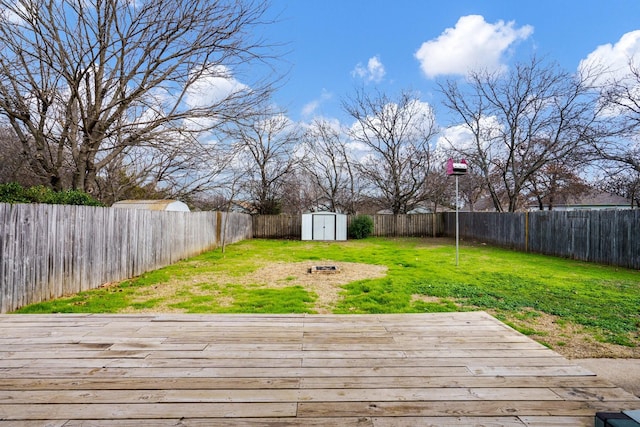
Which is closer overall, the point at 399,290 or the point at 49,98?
the point at 399,290

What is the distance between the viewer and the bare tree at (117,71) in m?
→ 5.85

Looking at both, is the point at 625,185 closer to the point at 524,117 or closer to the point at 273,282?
the point at 524,117

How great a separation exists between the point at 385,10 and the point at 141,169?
8863 millimetres

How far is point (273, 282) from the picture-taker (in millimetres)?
5664

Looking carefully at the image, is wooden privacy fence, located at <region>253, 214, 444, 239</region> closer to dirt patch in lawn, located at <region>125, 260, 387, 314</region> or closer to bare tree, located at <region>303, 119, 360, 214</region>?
bare tree, located at <region>303, 119, 360, 214</region>

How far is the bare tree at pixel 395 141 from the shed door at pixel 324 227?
12.9 feet

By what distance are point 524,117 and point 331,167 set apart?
9462 mm

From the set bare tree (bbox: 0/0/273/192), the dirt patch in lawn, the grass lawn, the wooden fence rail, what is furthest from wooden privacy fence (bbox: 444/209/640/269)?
bare tree (bbox: 0/0/273/192)

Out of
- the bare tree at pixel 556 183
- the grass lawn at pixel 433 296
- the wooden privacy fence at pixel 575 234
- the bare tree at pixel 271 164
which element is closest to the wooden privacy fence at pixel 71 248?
the grass lawn at pixel 433 296

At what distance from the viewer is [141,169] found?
1079cm

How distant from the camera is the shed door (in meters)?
15.7

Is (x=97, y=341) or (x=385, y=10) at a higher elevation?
(x=385, y=10)

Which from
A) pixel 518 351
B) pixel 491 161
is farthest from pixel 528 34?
pixel 518 351

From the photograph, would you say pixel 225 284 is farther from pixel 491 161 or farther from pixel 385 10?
pixel 491 161
